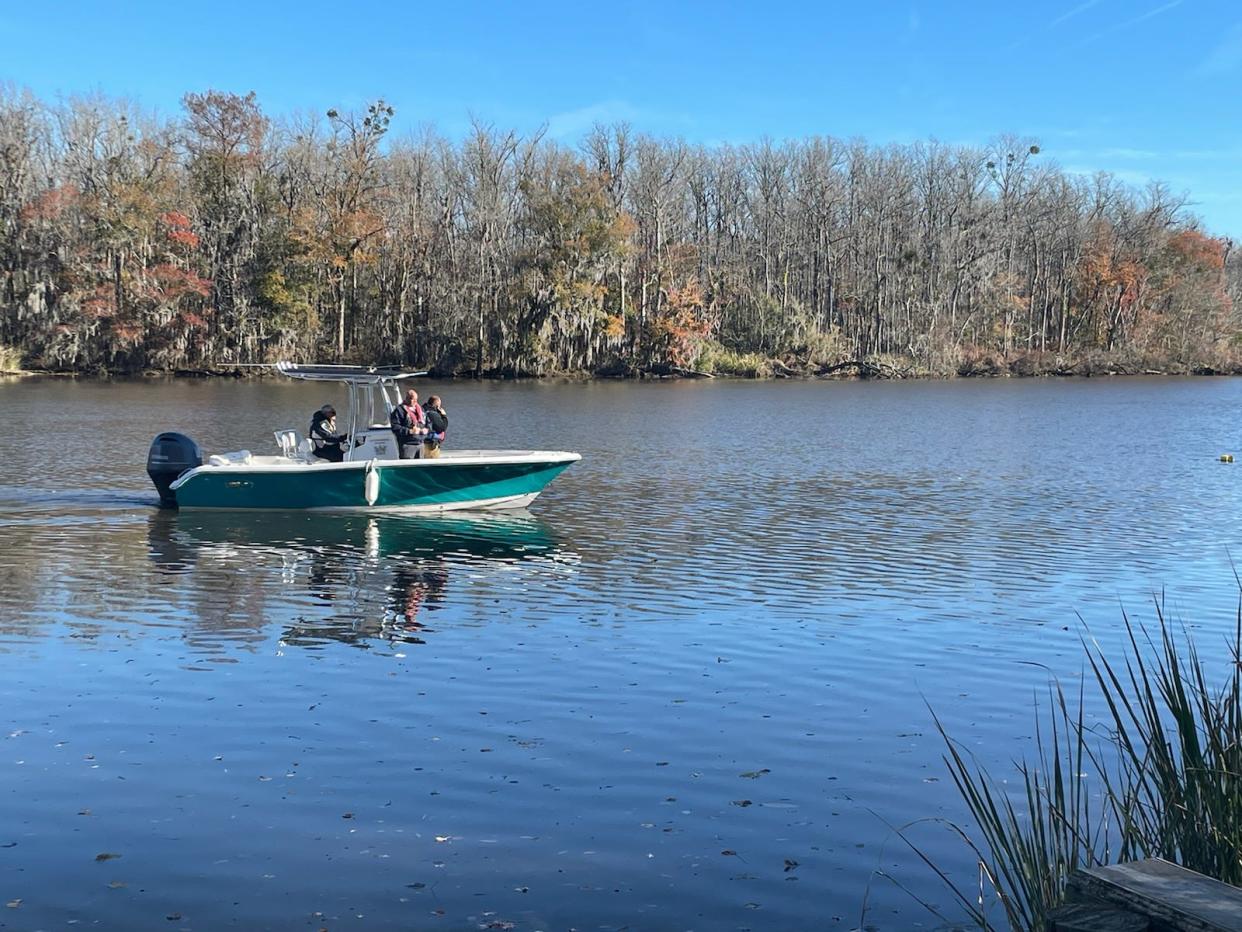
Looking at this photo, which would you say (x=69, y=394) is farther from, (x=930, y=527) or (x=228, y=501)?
(x=930, y=527)

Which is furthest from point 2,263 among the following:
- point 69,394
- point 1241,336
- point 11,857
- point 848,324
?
point 1241,336

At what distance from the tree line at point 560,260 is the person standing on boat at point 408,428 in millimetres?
52908

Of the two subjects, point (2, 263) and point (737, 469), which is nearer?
point (737, 469)

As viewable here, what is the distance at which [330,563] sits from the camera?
55.1 ft

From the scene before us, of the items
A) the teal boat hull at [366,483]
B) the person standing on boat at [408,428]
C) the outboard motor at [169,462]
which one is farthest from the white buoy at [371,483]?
the outboard motor at [169,462]

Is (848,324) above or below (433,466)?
above

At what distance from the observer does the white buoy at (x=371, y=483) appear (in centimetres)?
2039

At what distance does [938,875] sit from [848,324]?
292 feet

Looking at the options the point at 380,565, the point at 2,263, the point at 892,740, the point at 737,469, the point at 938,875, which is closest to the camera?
the point at 938,875

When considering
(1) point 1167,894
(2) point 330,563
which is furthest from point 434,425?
(1) point 1167,894

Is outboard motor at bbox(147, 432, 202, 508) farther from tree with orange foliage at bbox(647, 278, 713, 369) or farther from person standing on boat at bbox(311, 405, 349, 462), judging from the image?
tree with orange foliage at bbox(647, 278, 713, 369)

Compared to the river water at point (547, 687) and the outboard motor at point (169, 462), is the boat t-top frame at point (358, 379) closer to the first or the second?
the outboard motor at point (169, 462)

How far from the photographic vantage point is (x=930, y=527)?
19.7m

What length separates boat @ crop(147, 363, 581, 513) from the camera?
20438mm
